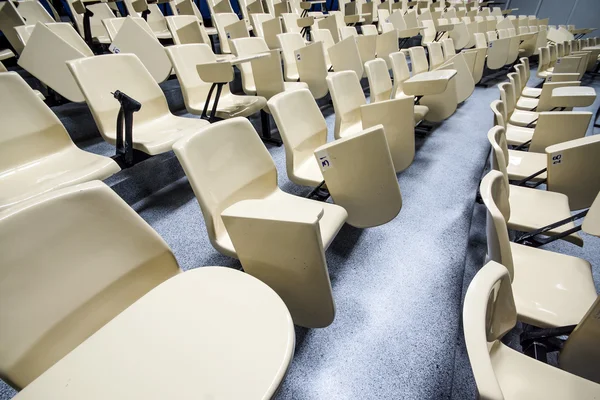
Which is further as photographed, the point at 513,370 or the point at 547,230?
the point at 547,230

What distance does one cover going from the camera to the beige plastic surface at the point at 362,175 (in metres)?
1.35

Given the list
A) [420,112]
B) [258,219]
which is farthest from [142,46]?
[420,112]

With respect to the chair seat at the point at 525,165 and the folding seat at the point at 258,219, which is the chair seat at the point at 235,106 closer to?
the folding seat at the point at 258,219

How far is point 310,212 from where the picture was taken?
859 millimetres

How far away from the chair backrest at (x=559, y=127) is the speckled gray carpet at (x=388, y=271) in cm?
45

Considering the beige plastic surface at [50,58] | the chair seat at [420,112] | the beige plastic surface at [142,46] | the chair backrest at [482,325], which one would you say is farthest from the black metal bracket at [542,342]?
the beige plastic surface at [142,46]

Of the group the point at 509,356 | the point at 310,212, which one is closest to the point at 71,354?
the point at 310,212

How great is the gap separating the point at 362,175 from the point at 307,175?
0.35 meters

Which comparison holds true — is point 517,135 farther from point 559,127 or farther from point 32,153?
point 32,153

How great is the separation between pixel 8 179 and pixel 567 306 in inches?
94.0

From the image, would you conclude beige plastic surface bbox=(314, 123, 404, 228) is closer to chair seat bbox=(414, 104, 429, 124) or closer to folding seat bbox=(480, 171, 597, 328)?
folding seat bbox=(480, 171, 597, 328)

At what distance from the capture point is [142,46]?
2381 mm

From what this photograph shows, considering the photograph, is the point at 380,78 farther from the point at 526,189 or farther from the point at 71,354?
the point at 71,354

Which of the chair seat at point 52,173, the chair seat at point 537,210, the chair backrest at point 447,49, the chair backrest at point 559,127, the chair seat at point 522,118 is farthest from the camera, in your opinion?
the chair backrest at point 447,49
